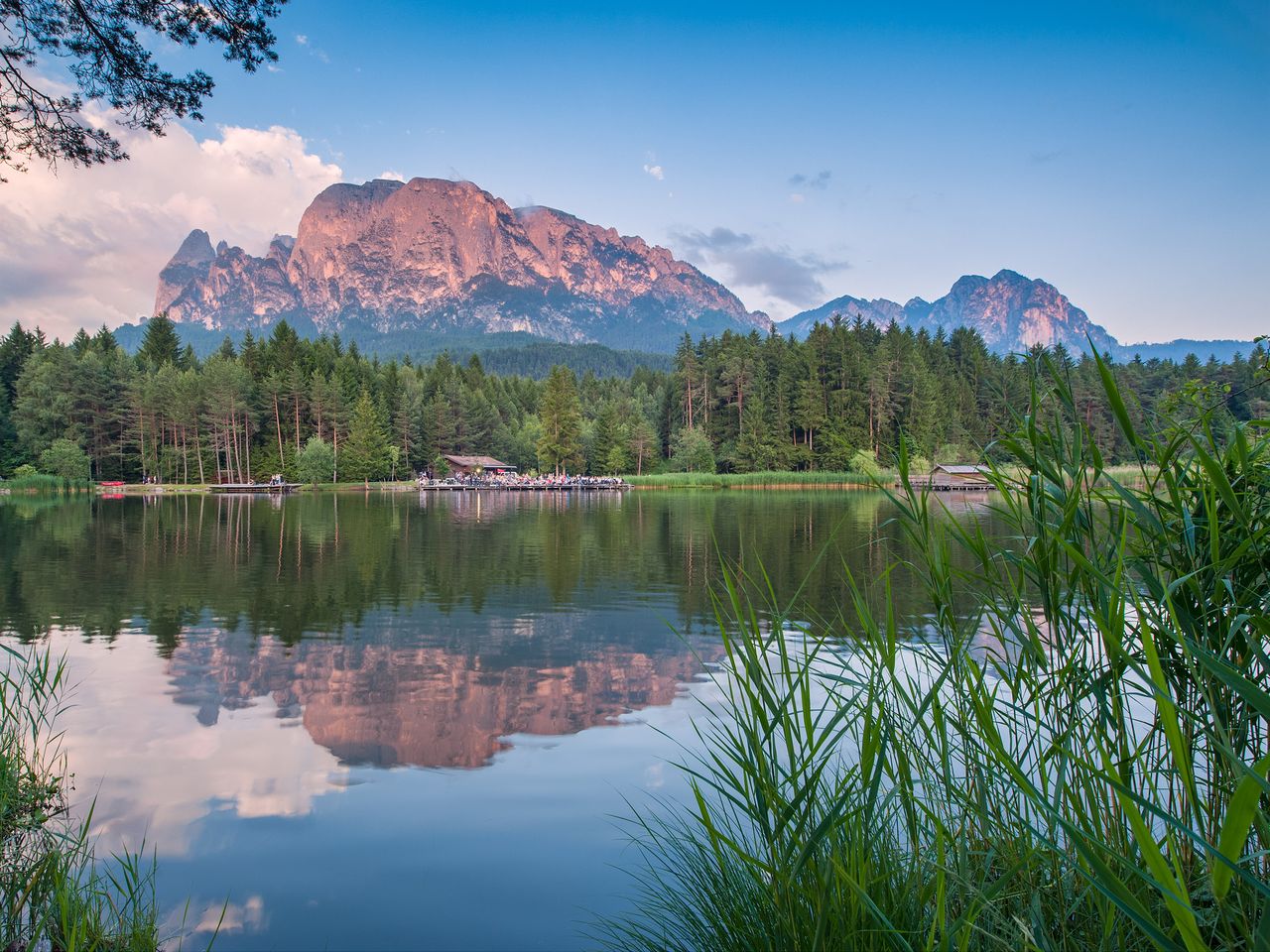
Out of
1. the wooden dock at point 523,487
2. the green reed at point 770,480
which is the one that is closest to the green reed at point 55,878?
the green reed at point 770,480

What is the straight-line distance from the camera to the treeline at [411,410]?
70312 mm

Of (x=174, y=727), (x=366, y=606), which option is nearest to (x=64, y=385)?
(x=366, y=606)

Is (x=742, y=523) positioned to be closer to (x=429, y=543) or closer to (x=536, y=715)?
(x=429, y=543)

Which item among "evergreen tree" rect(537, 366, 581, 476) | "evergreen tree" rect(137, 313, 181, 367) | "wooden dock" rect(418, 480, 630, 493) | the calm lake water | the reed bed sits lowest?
the calm lake water

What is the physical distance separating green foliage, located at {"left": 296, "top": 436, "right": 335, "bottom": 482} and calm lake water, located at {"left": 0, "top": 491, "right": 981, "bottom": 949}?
58.8 m

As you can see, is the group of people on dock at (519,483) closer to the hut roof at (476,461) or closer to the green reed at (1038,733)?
the hut roof at (476,461)

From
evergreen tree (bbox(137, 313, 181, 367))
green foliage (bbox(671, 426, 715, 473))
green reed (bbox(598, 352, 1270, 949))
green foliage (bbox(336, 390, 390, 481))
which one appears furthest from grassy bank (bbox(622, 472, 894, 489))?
green reed (bbox(598, 352, 1270, 949))

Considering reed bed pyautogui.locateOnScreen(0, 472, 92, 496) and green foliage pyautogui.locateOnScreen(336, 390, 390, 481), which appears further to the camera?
green foliage pyautogui.locateOnScreen(336, 390, 390, 481)

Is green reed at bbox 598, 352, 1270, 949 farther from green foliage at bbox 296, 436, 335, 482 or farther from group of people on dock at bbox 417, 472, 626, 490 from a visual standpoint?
green foliage at bbox 296, 436, 335, 482

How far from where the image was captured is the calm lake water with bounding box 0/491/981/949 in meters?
4.66

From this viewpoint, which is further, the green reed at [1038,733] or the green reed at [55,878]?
the green reed at [55,878]

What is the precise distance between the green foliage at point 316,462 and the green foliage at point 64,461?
55.6 ft

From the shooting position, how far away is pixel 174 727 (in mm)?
7598

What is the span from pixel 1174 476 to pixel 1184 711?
0.98 m
